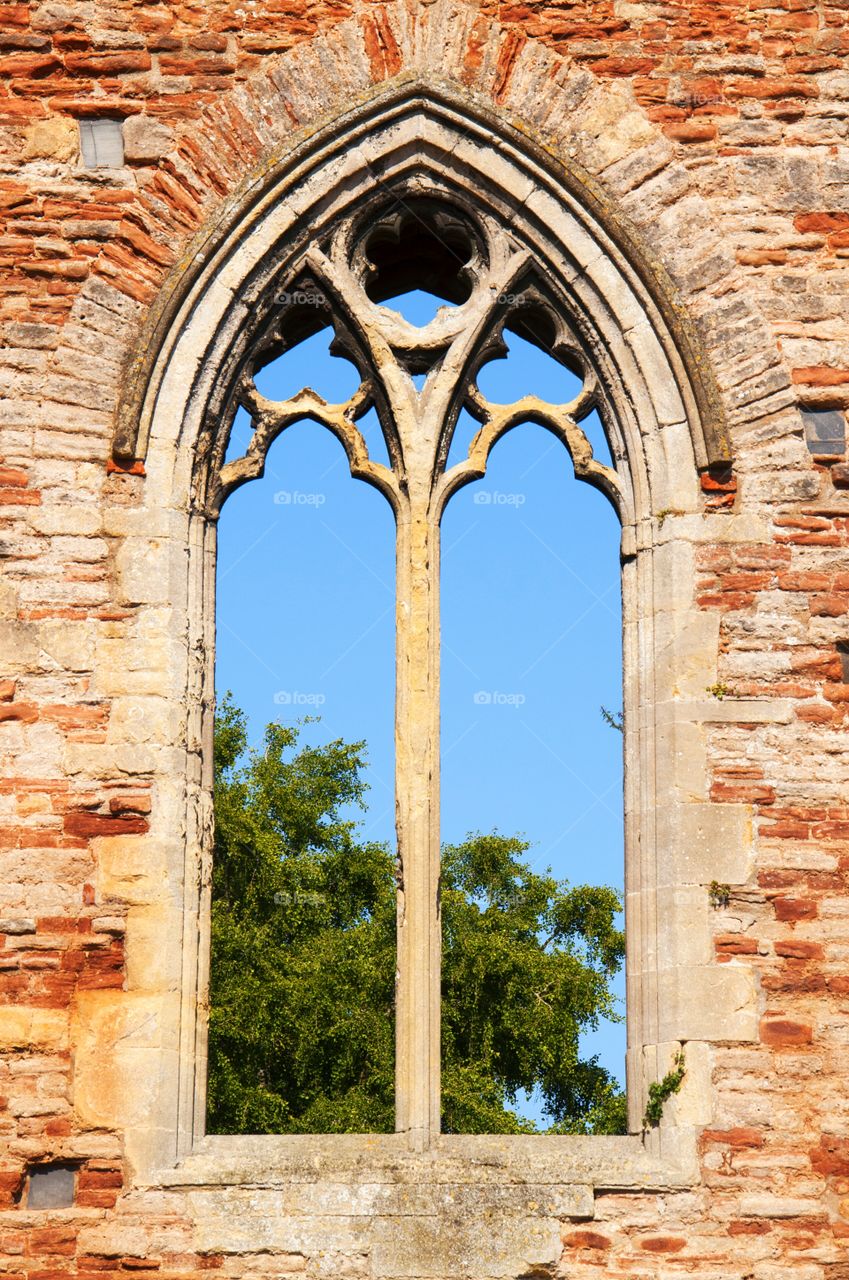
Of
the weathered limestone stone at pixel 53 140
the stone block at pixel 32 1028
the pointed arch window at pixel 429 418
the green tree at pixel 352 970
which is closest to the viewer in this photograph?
the stone block at pixel 32 1028

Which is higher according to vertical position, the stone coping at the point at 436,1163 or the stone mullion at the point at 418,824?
the stone mullion at the point at 418,824

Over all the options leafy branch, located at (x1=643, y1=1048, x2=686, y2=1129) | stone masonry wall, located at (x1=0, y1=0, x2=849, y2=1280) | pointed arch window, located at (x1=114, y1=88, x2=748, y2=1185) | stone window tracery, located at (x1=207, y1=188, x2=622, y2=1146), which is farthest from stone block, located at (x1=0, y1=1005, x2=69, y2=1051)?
leafy branch, located at (x1=643, y1=1048, x2=686, y2=1129)

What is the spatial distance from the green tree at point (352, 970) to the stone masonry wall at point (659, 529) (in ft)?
33.9

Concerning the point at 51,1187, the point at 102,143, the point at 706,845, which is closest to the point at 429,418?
the point at 102,143

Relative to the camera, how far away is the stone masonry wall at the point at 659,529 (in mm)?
6730

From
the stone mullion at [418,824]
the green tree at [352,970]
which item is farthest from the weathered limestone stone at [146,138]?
the green tree at [352,970]

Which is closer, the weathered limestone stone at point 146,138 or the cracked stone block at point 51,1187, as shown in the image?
the cracked stone block at point 51,1187

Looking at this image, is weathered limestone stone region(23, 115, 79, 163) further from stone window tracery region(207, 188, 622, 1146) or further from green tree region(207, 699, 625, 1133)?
green tree region(207, 699, 625, 1133)

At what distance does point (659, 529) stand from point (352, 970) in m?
13.0

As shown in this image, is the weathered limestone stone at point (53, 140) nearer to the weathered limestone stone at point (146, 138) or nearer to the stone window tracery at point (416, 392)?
the weathered limestone stone at point (146, 138)

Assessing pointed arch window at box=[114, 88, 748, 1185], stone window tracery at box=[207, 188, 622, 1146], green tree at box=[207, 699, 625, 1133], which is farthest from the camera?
green tree at box=[207, 699, 625, 1133]

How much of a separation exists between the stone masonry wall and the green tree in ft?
33.9

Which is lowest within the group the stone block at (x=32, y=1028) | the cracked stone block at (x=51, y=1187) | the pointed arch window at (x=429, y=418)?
the cracked stone block at (x=51, y=1187)

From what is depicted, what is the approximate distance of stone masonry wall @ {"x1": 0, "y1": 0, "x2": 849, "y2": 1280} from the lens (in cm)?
673
